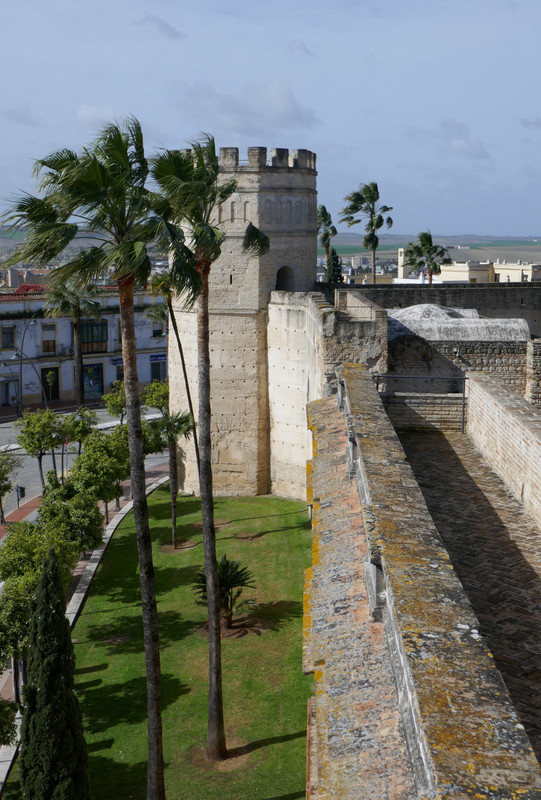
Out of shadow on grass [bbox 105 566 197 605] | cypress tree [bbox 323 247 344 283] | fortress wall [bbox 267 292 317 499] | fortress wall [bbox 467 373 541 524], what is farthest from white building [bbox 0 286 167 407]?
fortress wall [bbox 467 373 541 524]

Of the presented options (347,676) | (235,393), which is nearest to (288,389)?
(235,393)

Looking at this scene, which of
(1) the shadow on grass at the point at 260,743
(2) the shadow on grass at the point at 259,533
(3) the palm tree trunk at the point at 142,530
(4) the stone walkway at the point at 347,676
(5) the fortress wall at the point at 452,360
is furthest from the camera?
(2) the shadow on grass at the point at 259,533

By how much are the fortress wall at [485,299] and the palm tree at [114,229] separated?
20921mm

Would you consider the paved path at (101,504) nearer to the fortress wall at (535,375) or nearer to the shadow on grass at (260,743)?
the shadow on grass at (260,743)

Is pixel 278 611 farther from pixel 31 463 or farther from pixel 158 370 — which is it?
pixel 158 370

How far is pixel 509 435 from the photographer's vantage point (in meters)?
11.0

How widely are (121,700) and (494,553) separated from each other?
10497 mm

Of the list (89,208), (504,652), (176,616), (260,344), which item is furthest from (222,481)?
(504,652)

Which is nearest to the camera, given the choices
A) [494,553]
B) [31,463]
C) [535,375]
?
[494,553]

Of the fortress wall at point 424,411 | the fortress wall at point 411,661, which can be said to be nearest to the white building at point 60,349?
the fortress wall at point 424,411

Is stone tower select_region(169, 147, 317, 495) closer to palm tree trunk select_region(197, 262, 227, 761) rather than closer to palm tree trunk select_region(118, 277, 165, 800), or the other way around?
palm tree trunk select_region(197, 262, 227, 761)

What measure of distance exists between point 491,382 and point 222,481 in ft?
61.2

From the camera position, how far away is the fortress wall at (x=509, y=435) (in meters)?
9.89

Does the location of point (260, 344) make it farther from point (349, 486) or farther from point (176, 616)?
point (349, 486)
